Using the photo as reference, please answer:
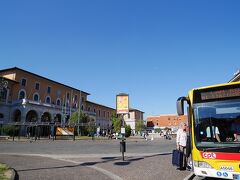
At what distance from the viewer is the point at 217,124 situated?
757 cm

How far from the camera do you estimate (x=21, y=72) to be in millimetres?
58000

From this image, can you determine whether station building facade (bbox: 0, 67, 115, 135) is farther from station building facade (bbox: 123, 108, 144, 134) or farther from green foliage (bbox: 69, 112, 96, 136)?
station building facade (bbox: 123, 108, 144, 134)

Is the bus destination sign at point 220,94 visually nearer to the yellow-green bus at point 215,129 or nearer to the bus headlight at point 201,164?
the yellow-green bus at point 215,129

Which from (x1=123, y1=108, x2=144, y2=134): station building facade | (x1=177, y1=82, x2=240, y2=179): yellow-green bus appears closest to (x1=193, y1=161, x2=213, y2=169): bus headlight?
(x1=177, y1=82, x2=240, y2=179): yellow-green bus

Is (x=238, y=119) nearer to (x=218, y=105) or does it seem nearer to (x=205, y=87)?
(x=218, y=105)

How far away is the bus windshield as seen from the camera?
7246 mm

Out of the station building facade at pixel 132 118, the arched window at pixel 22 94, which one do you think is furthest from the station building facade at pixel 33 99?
the station building facade at pixel 132 118

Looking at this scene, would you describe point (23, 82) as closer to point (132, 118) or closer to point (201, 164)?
point (201, 164)

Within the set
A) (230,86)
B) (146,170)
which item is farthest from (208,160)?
(146,170)

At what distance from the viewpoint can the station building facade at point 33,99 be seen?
52188mm

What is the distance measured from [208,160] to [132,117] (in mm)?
113885

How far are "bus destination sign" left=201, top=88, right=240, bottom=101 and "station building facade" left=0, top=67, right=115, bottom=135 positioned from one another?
143 feet

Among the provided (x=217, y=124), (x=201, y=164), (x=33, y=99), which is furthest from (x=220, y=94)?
(x=33, y=99)

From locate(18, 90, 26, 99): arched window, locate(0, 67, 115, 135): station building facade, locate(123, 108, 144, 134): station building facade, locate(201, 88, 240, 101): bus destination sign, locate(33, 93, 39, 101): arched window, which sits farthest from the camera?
locate(123, 108, 144, 134): station building facade
